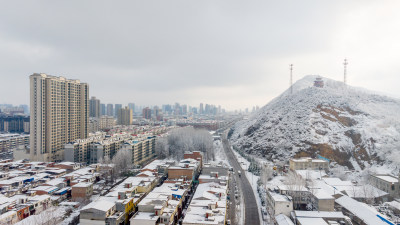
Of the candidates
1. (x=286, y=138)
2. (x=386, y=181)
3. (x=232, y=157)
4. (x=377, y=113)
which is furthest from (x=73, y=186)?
(x=377, y=113)

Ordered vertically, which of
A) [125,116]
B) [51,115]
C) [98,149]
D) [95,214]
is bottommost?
[95,214]

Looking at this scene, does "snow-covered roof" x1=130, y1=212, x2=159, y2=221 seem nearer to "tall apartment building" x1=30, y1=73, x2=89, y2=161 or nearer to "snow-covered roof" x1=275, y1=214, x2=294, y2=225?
"snow-covered roof" x1=275, y1=214, x2=294, y2=225

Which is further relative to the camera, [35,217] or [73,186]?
[73,186]

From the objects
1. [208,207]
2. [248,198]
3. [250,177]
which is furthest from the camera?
[250,177]

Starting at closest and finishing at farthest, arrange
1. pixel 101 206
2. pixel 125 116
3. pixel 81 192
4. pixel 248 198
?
1. pixel 101 206
2. pixel 81 192
3. pixel 248 198
4. pixel 125 116

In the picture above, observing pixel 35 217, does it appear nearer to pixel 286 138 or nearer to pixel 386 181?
pixel 386 181

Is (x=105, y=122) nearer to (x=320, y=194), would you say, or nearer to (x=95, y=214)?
(x=95, y=214)

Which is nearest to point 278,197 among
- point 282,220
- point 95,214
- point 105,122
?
point 282,220
